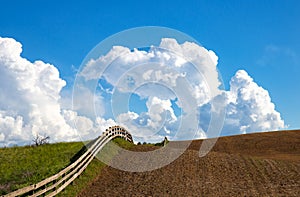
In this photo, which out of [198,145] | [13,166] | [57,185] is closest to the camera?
[57,185]

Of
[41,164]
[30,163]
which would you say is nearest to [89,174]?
[41,164]

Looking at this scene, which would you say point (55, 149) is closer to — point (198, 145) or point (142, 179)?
point (142, 179)

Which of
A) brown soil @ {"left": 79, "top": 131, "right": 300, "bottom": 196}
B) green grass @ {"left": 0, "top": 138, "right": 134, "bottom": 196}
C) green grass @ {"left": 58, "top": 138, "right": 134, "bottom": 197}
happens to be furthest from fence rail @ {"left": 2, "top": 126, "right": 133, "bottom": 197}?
brown soil @ {"left": 79, "top": 131, "right": 300, "bottom": 196}

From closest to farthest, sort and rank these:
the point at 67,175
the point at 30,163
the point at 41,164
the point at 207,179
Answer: the point at 67,175 < the point at 207,179 < the point at 41,164 < the point at 30,163

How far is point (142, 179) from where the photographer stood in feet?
72.9

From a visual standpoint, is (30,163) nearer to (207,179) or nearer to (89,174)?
(89,174)

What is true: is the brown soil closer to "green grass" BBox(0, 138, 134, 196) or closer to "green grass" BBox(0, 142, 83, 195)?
"green grass" BBox(0, 138, 134, 196)

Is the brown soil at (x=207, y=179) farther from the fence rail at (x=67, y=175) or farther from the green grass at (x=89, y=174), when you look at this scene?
the fence rail at (x=67, y=175)

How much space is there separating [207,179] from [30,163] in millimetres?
12287

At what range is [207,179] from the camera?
22422 millimetres

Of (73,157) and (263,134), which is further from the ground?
(263,134)

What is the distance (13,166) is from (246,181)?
15225mm

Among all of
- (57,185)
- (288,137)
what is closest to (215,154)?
(57,185)

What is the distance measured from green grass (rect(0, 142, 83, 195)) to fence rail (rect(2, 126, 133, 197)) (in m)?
1.26
